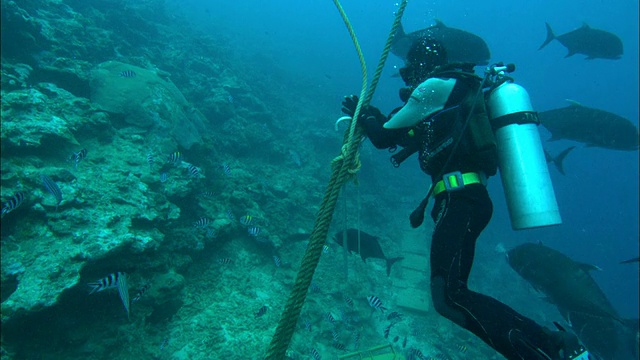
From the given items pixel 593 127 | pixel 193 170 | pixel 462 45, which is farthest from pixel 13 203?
pixel 593 127

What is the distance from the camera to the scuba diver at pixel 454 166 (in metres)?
2.26

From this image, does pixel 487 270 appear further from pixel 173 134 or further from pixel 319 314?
pixel 173 134

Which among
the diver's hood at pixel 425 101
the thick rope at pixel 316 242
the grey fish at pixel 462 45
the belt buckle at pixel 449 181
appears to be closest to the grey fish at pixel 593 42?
the grey fish at pixel 462 45

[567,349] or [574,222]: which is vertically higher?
[567,349]

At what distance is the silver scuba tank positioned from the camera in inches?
109

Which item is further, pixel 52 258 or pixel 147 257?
pixel 147 257

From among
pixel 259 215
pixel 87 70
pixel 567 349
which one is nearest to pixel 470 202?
pixel 567 349

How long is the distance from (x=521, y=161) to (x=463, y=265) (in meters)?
1.24

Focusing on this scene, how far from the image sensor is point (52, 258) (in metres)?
3.99

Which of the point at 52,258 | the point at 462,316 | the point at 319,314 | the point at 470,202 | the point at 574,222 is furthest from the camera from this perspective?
the point at 574,222

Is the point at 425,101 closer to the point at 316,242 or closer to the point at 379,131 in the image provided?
the point at 379,131

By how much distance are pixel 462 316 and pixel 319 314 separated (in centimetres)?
583

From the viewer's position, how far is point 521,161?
288 centimetres

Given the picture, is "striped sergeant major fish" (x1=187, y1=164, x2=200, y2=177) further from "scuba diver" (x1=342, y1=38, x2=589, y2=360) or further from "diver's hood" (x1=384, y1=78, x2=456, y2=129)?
"diver's hood" (x1=384, y1=78, x2=456, y2=129)
